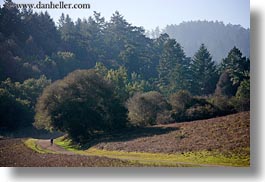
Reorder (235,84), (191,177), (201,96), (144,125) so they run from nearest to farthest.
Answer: (191,177), (235,84), (201,96), (144,125)

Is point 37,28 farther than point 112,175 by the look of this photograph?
Yes

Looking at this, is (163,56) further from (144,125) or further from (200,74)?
(144,125)

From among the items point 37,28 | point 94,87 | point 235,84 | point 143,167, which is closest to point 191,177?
point 143,167

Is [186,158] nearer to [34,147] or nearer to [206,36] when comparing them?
[206,36]

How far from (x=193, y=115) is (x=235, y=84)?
84.4 inches

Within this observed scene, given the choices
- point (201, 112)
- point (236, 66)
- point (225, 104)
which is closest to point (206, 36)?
point (236, 66)

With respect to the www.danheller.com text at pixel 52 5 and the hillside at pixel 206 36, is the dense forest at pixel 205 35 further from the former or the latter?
the www.danheller.com text at pixel 52 5

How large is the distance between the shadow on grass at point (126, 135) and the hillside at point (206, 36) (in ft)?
7.96

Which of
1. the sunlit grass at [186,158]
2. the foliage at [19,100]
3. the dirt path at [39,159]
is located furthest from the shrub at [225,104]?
the foliage at [19,100]

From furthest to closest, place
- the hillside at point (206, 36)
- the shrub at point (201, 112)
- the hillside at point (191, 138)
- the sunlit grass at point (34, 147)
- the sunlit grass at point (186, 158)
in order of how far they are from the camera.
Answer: the shrub at point (201, 112) < the hillside at point (206, 36) < the sunlit grass at point (34, 147) < the hillside at point (191, 138) < the sunlit grass at point (186, 158)

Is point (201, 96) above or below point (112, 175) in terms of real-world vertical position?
above

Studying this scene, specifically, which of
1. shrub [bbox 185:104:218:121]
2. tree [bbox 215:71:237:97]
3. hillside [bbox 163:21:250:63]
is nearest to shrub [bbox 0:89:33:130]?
hillside [bbox 163:21:250:63]

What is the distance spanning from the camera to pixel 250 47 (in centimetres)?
1106

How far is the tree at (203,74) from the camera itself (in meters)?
12.9
